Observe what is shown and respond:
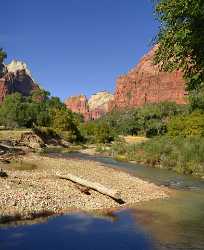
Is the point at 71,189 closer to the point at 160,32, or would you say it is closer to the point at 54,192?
the point at 54,192

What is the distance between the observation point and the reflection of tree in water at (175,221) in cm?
1777

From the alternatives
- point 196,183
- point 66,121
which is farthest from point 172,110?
point 196,183

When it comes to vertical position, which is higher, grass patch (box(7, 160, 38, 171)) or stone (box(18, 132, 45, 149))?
stone (box(18, 132, 45, 149))

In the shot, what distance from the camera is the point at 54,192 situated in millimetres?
25484

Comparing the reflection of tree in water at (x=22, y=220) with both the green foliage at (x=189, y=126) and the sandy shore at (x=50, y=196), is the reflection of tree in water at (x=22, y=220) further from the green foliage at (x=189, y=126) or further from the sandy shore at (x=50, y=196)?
the green foliage at (x=189, y=126)

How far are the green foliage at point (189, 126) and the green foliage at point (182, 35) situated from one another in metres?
57.0

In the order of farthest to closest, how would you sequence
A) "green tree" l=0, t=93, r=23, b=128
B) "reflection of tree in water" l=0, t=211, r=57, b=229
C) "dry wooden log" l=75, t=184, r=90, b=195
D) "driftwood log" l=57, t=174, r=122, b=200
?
"green tree" l=0, t=93, r=23, b=128, "dry wooden log" l=75, t=184, r=90, b=195, "driftwood log" l=57, t=174, r=122, b=200, "reflection of tree in water" l=0, t=211, r=57, b=229

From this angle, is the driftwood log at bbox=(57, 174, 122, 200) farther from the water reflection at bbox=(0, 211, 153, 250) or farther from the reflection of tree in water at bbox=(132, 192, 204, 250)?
the water reflection at bbox=(0, 211, 153, 250)

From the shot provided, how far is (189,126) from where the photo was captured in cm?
8344

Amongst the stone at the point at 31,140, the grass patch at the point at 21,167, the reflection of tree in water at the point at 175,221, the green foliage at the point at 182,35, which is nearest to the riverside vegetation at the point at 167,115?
the green foliage at the point at 182,35

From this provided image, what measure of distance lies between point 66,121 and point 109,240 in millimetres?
109569

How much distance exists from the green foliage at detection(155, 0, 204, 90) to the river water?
7.40 metres

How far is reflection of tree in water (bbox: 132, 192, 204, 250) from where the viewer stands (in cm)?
1777

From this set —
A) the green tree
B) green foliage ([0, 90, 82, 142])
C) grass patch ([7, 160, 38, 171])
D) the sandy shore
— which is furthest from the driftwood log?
the green tree
